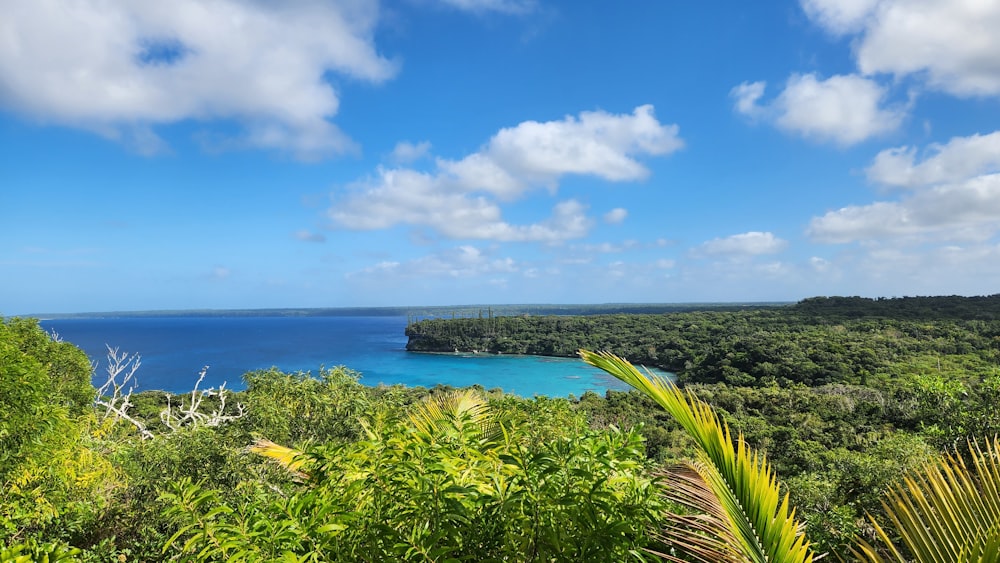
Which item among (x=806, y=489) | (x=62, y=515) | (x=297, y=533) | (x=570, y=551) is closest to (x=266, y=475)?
(x=62, y=515)

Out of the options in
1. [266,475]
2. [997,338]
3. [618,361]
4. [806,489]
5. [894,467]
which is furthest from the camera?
[997,338]

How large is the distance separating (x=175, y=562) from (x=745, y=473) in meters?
2.16

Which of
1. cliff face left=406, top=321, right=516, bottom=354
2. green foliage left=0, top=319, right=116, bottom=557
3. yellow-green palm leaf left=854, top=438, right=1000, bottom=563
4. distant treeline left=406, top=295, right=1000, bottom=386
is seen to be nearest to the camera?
yellow-green palm leaf left=854, top=438, right=1000, bottom=563

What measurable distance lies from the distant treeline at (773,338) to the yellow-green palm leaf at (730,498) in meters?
42.7

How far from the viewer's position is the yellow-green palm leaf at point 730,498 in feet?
5.74

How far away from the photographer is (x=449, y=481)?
1.81 metres

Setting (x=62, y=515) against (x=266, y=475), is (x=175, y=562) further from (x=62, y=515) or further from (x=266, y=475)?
(x=62, y=515)

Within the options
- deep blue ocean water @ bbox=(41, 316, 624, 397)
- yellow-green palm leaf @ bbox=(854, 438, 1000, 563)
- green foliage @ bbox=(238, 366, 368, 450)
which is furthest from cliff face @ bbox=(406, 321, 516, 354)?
yellow-green palm leaf @ bbox=(854, 438, 1000, 563)

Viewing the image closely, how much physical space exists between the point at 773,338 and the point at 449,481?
60005 mm

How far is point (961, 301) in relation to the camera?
65438mm

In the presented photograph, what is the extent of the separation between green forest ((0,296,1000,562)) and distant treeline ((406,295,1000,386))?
26.4 m

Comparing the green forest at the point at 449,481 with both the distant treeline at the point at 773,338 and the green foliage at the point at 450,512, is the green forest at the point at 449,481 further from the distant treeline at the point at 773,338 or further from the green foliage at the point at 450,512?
the distant treeline at the point at 773,338

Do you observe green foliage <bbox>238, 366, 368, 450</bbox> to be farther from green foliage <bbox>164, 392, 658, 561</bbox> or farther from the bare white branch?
green foliage <bbox>164, 392, 658, 561</bbox>

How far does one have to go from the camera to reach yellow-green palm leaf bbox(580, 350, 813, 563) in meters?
1.75
